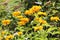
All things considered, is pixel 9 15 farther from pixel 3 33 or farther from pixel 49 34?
pixel 49 34

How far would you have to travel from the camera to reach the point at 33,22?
656cm

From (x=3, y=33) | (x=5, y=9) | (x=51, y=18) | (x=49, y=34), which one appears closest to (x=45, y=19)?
(x=51, y=18)

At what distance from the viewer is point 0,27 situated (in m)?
7.08

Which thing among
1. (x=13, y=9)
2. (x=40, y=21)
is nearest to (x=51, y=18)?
(x=40, y=21)

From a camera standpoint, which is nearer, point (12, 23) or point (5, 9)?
point (12, 23)

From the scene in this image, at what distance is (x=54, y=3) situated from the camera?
723 centimetres

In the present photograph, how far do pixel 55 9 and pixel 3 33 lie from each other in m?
1.69

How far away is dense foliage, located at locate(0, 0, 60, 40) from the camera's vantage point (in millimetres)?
6012

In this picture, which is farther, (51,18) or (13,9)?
(13,9)

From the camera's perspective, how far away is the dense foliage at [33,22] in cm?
601

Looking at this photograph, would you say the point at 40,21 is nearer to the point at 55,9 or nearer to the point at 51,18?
the point at 51,18

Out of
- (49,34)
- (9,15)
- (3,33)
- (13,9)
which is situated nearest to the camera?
(49,34)

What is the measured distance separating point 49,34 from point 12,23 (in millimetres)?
1351

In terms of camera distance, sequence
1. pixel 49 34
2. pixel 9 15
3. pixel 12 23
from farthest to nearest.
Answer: pixel 9 15 < pixel 12 23 < pixel 49 34
